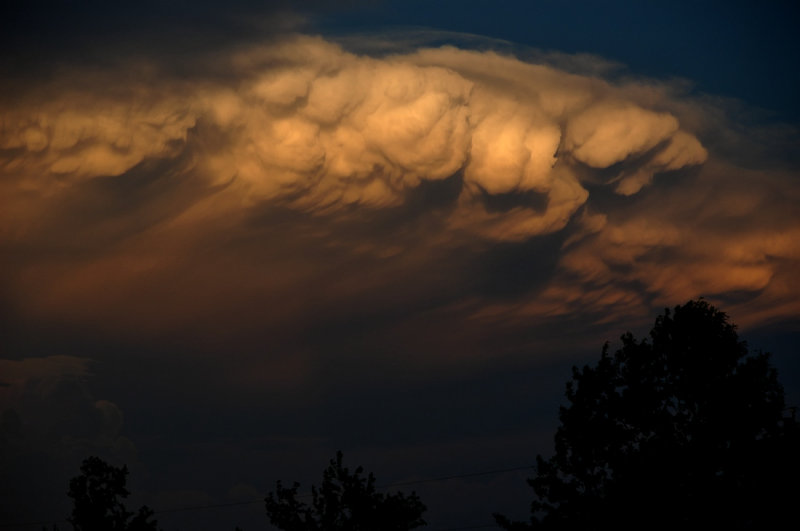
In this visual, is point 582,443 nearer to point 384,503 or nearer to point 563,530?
point 563,530

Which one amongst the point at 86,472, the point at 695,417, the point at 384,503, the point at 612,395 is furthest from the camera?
the point at 86,472

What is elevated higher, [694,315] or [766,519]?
[694,315]

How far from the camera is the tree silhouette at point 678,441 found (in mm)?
36750

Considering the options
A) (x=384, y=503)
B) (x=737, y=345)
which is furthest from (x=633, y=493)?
(x=384, y=503)

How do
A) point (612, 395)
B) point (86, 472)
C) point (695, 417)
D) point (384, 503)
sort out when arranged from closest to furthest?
point (695, 417) < point (612, 395) < point (384, 503) < point (86, 472)

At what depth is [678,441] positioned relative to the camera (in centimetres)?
3900

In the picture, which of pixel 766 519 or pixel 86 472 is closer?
pixel 766 519

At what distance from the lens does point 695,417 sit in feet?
128

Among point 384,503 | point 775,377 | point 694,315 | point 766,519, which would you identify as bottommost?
point 766,519

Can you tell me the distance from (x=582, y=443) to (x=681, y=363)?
5798mm

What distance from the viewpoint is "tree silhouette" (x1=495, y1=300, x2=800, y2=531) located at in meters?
36.8

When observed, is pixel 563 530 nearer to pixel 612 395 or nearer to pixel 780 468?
pixel 612 395

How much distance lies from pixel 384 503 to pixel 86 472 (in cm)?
1766

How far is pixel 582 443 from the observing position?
41406mm
